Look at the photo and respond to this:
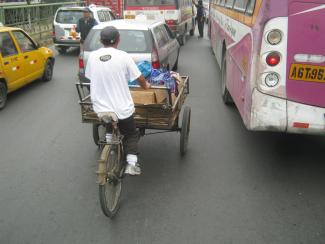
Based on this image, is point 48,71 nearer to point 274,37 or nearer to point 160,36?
point 160,36

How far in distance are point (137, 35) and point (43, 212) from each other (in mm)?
4897

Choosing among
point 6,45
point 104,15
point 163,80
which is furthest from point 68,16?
point 163,80

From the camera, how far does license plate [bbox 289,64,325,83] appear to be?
13.8 feet

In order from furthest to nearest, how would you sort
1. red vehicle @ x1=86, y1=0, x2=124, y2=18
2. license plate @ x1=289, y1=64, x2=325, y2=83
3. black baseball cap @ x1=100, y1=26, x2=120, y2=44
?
red vehicle @ x1=86, y1=0, x2=124, y2=18 → license plate @ x1=289, y1=64, x2=325, y2=83 → black baseball cap @ x1=100, y1=26, x2=120, y2=44

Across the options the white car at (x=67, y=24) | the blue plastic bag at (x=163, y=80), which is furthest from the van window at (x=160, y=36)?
the white car at (x=67, y=24)

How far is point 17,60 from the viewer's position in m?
8.70

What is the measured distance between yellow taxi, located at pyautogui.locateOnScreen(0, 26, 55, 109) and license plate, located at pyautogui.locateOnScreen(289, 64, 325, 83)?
5.94 meters

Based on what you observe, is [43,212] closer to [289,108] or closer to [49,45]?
[289,108]

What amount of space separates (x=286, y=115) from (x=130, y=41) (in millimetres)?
4510

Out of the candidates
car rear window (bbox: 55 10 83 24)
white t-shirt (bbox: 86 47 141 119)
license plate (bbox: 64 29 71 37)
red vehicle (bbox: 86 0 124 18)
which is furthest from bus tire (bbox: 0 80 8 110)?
red vehicle (bbox: 86 0 124 18)

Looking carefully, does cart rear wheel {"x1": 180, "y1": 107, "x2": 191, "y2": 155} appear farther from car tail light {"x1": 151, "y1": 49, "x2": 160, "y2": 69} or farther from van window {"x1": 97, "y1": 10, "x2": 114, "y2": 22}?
van window {"x1": 97, "y1": 10, "x2": 114, "y2": 22}

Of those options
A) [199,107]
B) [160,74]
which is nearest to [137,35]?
[199,107]

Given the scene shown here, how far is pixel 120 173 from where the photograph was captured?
427 cm

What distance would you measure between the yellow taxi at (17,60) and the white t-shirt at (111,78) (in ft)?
15.9
